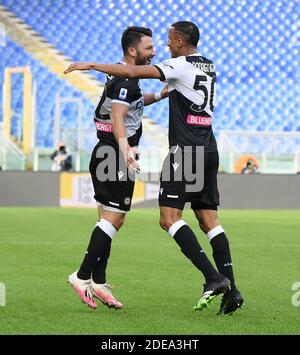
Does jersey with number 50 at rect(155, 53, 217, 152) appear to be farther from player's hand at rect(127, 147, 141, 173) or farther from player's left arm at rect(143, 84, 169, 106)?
player's left arm at rect(143, 84, 169, 106)

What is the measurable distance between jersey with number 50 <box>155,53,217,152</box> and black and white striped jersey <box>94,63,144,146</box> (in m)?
0.28

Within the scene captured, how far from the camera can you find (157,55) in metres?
35.9

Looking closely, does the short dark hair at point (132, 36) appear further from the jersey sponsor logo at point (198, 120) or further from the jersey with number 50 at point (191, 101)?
the jersey sponsor logo at point (198, 120)

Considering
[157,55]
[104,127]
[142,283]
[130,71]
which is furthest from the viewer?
[157,55]

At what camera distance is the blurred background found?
33531 mm

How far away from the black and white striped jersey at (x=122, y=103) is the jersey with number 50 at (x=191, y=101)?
28 cm

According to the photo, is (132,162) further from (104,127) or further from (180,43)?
(180,43)

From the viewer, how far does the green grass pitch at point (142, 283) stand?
621cm

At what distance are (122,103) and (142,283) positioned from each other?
2.33 meters

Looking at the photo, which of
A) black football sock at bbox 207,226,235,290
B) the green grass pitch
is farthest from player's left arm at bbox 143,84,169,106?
the green grass pitch

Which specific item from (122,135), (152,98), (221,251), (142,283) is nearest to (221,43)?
(142,283)
